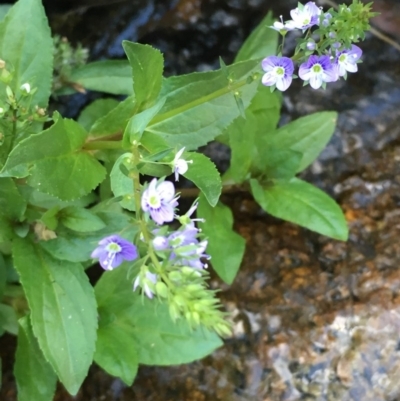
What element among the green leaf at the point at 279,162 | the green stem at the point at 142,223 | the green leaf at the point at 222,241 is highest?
the green stem at the point at 142,223

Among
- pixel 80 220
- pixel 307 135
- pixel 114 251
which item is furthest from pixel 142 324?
pixel 307 135

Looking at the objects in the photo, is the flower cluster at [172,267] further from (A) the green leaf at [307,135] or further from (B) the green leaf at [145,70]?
(A) the green leaf at [307,135]

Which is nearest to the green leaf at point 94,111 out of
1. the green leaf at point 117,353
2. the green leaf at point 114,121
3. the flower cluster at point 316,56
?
the green leaf at point 114,121

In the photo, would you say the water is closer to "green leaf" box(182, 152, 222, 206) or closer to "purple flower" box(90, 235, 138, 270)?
"green leaf" box(182, 152, 222, 206)

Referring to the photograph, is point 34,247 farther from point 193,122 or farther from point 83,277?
point 193,122

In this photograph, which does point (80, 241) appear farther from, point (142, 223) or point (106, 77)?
point (106, 77)

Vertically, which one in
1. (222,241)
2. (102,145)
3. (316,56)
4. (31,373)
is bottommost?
(31,373)
